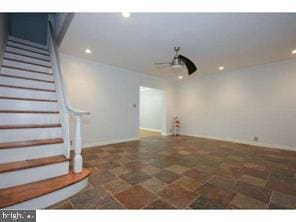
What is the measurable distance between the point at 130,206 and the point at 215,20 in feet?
9.79

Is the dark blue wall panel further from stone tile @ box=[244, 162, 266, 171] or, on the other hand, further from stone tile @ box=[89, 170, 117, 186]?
stone tile @ box=[244, 162, 266, 171]

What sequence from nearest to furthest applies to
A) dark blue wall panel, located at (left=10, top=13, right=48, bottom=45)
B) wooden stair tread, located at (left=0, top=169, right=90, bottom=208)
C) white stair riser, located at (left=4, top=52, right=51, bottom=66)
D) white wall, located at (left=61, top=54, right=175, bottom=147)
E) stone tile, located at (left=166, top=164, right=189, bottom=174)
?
wooden stair tread, located at (left=0, top=169, right=90, bottom=208) < stone tile, located at (left=166, top=164, right=189, bottom=174) < white stair riser, located at (left=4, top=52, right=51, bottom=66) < white wall, located at (left=61, top=54, right=175, bottom=147) < dark blue wall panel, located at (left=10, top=13, right=48, bottom=45)

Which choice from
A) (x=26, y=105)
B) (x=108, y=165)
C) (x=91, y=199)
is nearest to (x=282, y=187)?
(x=91, y=199)

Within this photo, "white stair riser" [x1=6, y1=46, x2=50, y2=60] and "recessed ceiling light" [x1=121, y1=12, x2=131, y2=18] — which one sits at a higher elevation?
"recessed ceiling light" [x1=121, y1=12, x2=131, y2=18]

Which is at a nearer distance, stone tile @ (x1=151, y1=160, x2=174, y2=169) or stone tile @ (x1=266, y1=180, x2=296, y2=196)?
stone tile @ (x1=266, y1=180, x2=296, y2=196)

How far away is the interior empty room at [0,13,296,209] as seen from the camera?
181 cm

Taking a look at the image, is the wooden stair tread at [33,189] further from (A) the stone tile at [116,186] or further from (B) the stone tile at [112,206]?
(B) the stone tile at [112,206]

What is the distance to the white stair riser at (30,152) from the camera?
1754 mm

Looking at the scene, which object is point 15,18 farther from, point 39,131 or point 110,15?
point 39,131

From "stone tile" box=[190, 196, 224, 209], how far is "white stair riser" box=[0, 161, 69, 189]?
5.60 feet

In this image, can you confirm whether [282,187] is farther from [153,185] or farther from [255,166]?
[153,185]

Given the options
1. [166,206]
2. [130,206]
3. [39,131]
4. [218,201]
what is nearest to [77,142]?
[39,131]

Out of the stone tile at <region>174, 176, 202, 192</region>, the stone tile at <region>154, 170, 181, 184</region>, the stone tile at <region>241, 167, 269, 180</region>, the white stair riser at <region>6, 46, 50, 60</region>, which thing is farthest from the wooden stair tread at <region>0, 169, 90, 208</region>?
the white stair riser at <region>6, 46, 50, 60</region>
